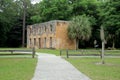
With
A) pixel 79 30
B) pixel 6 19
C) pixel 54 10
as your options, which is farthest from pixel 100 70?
pixel 6 19

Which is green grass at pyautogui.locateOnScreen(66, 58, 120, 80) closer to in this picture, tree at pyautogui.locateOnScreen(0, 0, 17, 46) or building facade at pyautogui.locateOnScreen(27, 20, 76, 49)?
building facade at pyautogui.locateOnScreen(27, 20, 76, 49)

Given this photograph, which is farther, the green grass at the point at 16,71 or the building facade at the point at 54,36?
the building facade at the point at 54,36

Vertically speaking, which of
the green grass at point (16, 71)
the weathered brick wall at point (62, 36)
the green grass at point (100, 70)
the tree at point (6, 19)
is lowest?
the green grass at point (100, 70)

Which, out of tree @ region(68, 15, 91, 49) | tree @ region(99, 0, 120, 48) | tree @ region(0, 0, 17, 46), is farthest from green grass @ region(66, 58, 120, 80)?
tree @ region(0, 0, 17, 46)

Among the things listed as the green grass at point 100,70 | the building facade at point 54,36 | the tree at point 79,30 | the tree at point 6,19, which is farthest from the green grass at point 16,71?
the tree at point 6,19

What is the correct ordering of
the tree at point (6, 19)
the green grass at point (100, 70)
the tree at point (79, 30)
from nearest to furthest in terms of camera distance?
the green grass at point (100, 70) → the tree at point (79, 30) → the tree at point (6, 19)

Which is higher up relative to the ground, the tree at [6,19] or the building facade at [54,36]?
the tree at [6,19]

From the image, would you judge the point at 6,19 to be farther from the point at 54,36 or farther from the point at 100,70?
the point at 100,70

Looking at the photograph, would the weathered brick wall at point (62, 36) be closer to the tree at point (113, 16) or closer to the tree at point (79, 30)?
the tree at point (79, 30)

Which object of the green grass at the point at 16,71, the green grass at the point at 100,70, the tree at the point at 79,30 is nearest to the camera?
the green grass at the point at 16,71

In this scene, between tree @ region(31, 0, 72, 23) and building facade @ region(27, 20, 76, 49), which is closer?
building facade @ region(27, 20, 76, 49)

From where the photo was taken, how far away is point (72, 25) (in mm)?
52812

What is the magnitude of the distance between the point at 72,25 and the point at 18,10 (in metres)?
30.6

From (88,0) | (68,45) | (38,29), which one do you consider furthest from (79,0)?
(68,45)
